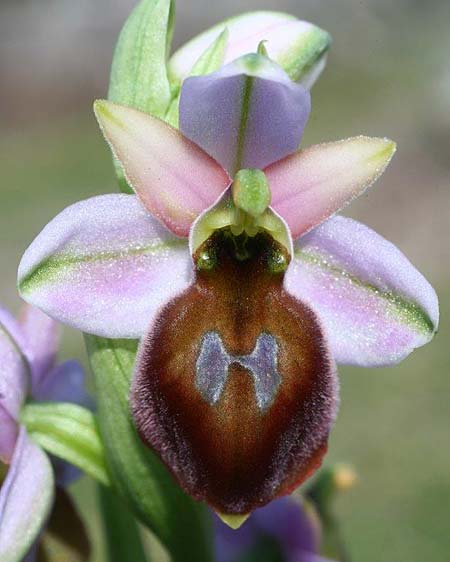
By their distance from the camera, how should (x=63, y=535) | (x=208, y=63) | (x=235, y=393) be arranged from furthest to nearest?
(x=63, y=535) → (x=208, y=63) → (x=235, y=393)

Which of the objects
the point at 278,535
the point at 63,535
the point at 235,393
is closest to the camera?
the point at 235,393

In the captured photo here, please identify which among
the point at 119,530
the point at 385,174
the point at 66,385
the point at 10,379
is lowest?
the point at 385,174

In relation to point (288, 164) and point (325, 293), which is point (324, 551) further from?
point (288, 164)

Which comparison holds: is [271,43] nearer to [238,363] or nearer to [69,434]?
[238,363]

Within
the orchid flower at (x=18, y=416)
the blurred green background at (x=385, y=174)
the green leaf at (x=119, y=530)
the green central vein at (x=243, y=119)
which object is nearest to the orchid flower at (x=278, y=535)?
the green leaf at (x=119, y=530)

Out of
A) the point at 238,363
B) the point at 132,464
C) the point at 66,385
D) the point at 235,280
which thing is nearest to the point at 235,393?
the point at 238,363

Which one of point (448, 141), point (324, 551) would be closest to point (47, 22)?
point (448, 141)

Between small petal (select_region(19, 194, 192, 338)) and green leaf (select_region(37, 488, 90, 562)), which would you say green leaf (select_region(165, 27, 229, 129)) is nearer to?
small petal (select_region(19, 194, 192, 338))
